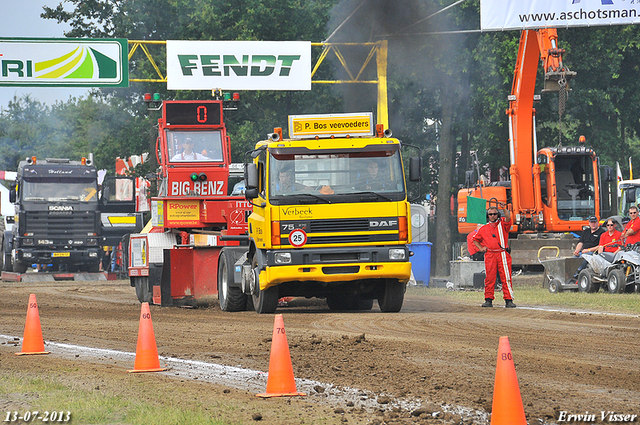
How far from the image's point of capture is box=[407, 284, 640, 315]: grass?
15.9 meters

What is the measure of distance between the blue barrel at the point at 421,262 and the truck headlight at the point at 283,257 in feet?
34.3

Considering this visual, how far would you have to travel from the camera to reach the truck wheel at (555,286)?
20172 mm

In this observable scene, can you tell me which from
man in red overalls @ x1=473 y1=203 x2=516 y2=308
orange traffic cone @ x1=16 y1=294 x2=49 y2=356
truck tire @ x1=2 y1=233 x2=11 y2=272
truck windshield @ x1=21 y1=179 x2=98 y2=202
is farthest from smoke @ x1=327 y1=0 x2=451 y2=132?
orange traffic cone @ x1=16 y1=294 x2=49 y2=356

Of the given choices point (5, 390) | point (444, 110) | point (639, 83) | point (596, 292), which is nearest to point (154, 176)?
point (596, 292)

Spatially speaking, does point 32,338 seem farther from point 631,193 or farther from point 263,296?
point 631,193

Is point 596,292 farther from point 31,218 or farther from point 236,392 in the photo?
point 31,218

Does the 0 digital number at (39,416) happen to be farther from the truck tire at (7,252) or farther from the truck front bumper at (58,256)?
the truck tire at (7,252)

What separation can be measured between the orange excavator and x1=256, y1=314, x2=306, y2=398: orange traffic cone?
19810 mm

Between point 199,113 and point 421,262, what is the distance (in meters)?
7.69

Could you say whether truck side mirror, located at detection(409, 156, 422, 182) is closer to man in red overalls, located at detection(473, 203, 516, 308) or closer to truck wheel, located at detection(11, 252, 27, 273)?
man in red overalls, located at detection(473, 203, 516, 308)

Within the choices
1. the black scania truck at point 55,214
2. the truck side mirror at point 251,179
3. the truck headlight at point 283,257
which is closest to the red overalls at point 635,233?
the truck headlight at point 283,257

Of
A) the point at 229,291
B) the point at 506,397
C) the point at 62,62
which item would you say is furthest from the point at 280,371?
the point at 62,62

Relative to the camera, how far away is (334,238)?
1425 cm

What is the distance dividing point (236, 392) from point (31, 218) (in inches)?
1071
